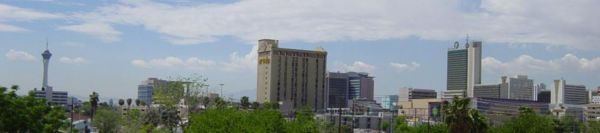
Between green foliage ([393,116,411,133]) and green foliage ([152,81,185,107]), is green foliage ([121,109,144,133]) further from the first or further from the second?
green foliage ([393,116,411,133])

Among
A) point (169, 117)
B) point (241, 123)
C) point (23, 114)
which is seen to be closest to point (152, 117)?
point (169, 117)

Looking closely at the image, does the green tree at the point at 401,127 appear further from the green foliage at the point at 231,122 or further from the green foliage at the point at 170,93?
the green foliage at the point at 231,122

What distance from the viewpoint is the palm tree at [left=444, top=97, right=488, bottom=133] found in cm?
5616

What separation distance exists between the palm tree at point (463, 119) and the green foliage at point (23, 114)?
25.6 metres

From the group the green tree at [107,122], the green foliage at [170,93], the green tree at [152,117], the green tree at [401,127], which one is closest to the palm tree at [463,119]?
the green foliage at [170,93]

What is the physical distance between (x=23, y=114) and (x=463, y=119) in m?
28.5

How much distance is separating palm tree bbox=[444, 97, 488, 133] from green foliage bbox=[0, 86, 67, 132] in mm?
25627

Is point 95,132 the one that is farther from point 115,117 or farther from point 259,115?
point 259,115

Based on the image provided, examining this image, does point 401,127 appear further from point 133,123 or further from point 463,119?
point 463,119

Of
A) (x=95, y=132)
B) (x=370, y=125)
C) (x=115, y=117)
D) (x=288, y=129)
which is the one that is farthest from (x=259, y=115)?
(x=370, y=125)

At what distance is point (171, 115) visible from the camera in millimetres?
73312

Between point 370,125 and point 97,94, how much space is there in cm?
6444

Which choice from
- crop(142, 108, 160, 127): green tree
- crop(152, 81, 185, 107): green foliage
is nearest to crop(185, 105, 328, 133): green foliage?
crop(152, 81, 185, 107): green foliage

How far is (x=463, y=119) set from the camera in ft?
184
